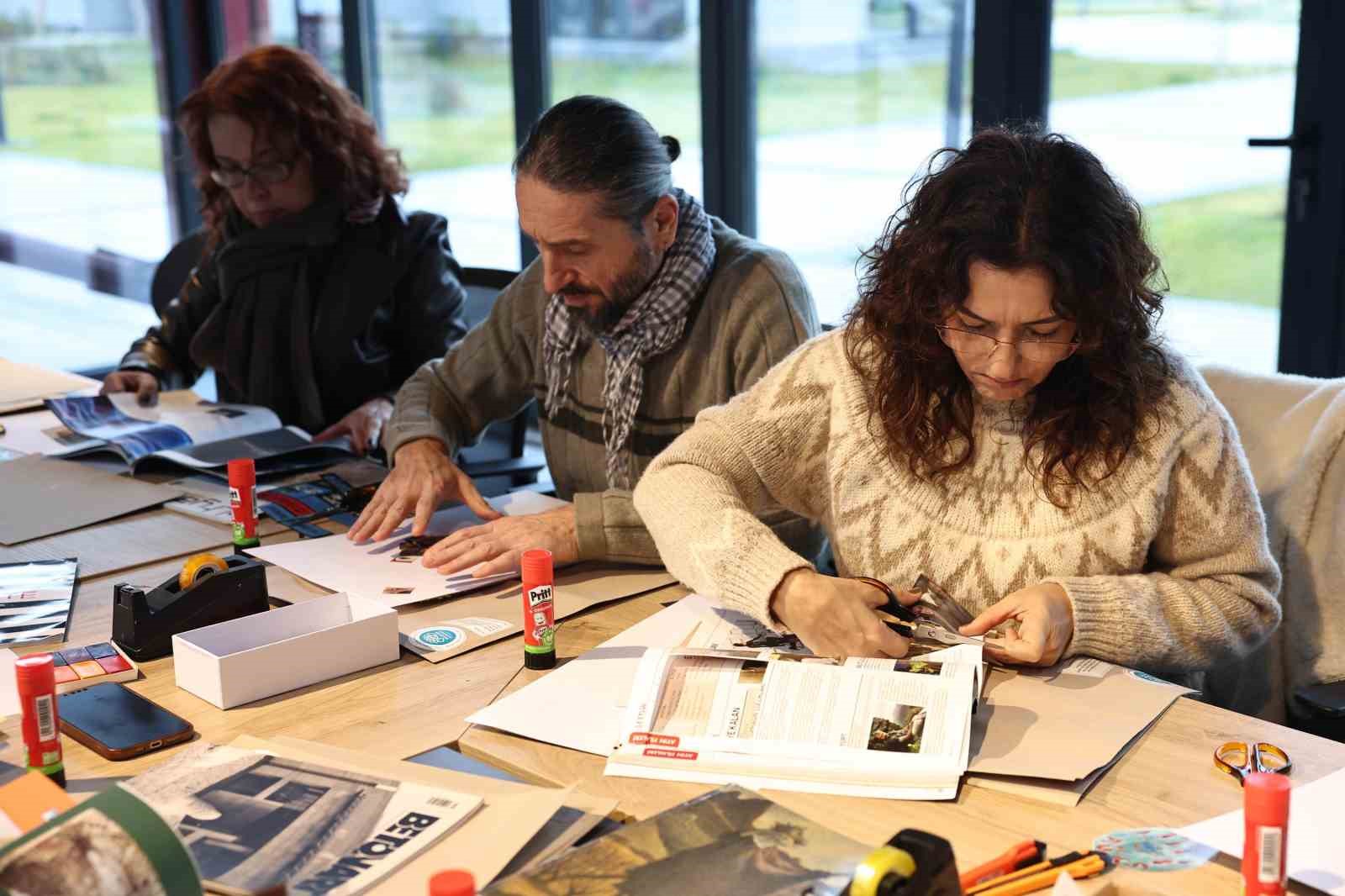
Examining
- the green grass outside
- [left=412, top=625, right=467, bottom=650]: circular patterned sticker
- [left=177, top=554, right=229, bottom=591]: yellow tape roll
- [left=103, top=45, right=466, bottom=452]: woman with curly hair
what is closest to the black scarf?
[left=103, top=45, right=466, bottom=452]: woman with curly hair

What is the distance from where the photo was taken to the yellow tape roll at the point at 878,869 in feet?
3.37

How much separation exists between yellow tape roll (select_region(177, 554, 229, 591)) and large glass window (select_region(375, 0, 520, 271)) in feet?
11.1

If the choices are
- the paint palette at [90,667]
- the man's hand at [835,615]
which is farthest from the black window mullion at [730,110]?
the paint palette at [90,667]

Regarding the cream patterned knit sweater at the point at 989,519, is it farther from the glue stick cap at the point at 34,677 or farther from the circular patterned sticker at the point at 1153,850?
the glue stick cap at the point at 34,677

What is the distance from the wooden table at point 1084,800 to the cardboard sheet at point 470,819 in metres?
0.07

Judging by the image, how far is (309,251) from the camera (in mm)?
3113

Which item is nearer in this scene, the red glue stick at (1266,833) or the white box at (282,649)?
the red glue stick at (1266,833)

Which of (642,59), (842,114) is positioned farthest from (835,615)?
(642,59)

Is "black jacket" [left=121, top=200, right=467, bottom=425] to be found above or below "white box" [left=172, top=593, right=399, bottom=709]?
above

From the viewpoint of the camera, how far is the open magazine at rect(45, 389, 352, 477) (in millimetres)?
2508

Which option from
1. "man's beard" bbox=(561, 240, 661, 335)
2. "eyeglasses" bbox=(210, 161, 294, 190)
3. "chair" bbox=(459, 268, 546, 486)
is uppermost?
"eyeglasses" bbox=(210, 161, 294, 190)

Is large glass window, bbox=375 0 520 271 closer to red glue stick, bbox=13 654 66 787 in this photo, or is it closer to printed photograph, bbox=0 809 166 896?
red glue stick, bbox=13 654 66 787

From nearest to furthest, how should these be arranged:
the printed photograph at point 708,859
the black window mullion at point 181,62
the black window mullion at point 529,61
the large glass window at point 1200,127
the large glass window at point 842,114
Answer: the printed photograph at point 708,859 → the large glass window at point 1200,127 → the large glass window at point 842,114 → the black window mullion at point 529,61 → the black window mullion at point 181,62

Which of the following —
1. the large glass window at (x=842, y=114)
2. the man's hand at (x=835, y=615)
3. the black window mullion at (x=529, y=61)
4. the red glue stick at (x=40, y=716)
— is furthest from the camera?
the black window mullion at (x=529, y=61)
